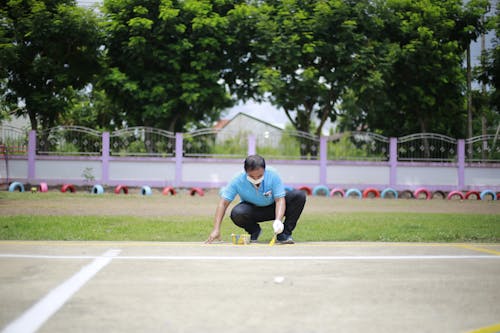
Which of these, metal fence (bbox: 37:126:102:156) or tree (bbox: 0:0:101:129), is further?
metal fence (bbox: 37:126:102:156)

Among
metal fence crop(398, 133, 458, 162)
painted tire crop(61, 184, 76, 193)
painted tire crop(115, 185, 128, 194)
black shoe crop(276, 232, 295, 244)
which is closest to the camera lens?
black shoe crop(276, 232, 295, 244)

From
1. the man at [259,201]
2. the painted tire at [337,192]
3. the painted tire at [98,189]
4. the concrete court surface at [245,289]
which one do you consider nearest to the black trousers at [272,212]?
the man at [259,201]

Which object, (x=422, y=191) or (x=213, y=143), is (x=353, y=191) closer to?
(x=422, y=191)

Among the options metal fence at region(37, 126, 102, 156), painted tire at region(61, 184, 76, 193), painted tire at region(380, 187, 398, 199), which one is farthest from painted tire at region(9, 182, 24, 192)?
painted tire at region(380, 187, 398, 199)

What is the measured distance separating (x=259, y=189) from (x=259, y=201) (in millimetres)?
242

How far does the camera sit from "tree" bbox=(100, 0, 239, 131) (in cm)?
2248

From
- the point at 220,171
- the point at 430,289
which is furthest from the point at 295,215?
the point at 220,171

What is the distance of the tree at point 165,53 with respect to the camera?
22.5m

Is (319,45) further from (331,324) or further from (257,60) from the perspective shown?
(331,324)

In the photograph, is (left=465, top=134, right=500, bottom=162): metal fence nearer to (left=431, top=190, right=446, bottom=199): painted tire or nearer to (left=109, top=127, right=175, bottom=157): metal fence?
(left=431, top=190, right=446, bottom=199): painted tire

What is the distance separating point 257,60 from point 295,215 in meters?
17.4

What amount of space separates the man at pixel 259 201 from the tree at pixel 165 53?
15.3 meters

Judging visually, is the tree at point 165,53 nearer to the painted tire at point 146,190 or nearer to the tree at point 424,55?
the painted tire at point 146,190

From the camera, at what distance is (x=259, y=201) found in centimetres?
741
